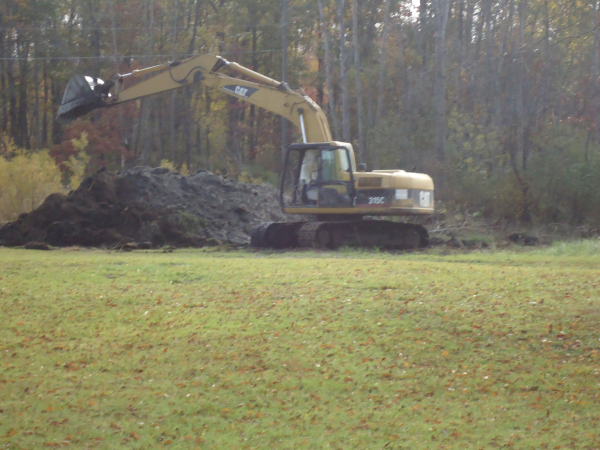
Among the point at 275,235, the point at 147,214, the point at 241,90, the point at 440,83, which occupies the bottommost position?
the point at 275,235

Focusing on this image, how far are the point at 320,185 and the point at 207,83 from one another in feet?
17.5

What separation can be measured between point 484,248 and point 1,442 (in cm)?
1591

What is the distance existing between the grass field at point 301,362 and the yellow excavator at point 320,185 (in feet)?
22.9

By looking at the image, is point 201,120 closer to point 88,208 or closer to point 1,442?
point 88,208

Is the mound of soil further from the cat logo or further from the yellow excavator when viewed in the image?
the cat logo

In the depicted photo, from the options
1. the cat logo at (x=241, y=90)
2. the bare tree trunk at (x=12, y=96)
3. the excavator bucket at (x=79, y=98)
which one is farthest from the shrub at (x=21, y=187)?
the bare tree trunk at (x=12, y=96)

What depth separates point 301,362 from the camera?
717 centimetres

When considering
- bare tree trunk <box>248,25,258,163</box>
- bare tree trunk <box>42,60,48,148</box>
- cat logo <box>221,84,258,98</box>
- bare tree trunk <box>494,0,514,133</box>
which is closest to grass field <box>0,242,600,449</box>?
cat logo <box>221,84,258,98</box>

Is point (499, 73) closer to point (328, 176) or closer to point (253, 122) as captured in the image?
point (328, 176)

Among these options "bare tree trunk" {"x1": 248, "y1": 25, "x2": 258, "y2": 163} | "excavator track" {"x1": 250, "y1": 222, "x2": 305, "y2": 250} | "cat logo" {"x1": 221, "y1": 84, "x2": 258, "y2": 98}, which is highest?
"bare tree trunk" {"x1": 248, "y1": 25, "x2": 258, "y2": 163}

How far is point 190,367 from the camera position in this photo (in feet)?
23.1

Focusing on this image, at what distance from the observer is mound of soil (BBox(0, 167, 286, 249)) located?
1997cm

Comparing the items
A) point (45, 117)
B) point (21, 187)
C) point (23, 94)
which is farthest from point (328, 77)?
point (45, 117)

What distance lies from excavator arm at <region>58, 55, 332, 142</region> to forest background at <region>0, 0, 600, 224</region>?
1255cm
